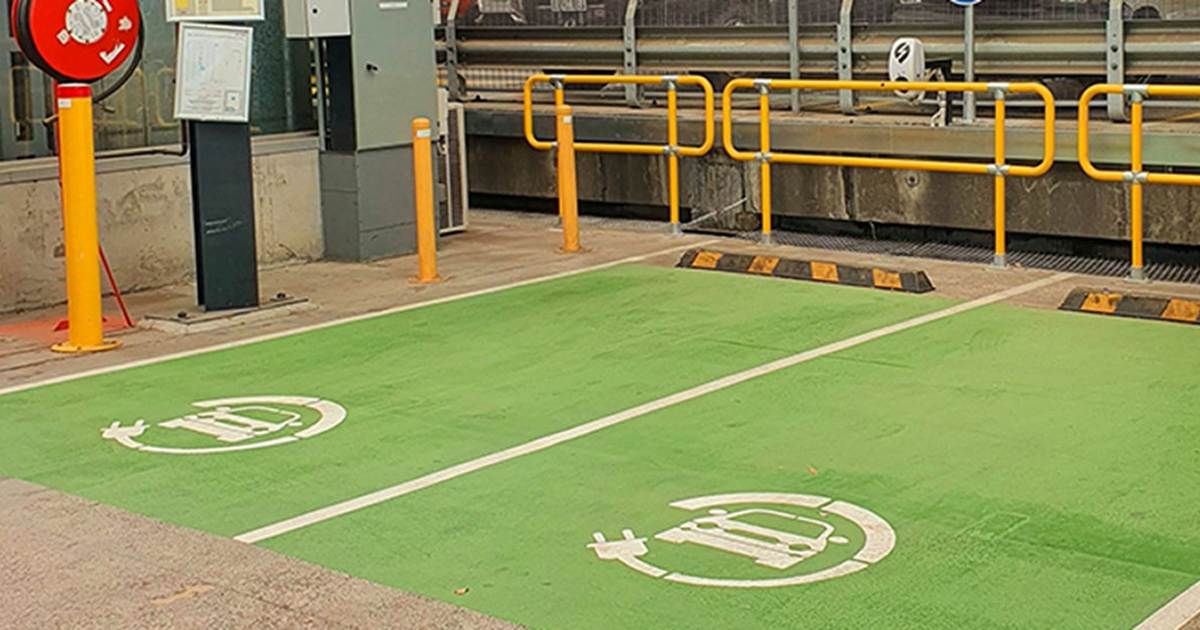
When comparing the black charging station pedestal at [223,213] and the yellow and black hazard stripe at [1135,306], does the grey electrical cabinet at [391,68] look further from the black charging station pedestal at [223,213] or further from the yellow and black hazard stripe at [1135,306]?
the yellow and black hazard stripe at [1135,306]

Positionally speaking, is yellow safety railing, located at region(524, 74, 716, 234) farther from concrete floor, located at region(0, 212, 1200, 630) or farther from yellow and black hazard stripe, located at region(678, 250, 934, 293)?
concrete floor, located at region(0, 212, 1200, 630)

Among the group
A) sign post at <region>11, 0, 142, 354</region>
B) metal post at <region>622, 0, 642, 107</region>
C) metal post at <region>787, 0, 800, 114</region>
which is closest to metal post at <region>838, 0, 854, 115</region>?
metal post at <region>787, 0, 800, 114</region>

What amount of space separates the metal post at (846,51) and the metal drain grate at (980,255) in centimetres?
103

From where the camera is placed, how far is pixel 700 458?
7160 millimetres

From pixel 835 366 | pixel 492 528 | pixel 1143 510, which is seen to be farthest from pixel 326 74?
pixel 1143 510

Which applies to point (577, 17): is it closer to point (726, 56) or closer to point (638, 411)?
point (726, 56)

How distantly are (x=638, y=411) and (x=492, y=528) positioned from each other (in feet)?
5.87

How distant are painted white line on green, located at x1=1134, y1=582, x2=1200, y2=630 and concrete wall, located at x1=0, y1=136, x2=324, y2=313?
7.65 m

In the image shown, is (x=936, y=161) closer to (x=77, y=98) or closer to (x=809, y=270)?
(x=809, y=270)

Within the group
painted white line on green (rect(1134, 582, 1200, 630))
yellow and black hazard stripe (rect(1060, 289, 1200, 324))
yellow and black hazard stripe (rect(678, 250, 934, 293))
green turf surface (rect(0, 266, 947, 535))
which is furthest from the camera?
yellow and black hazard stripe (rect(678, 250, 934, 293))

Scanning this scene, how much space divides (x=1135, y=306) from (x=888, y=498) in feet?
13.1

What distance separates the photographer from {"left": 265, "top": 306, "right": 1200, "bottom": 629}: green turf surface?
17.9ft

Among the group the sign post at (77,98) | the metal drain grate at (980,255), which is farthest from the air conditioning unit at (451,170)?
the sign post at (77,98)

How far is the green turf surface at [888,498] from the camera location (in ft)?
17.9
